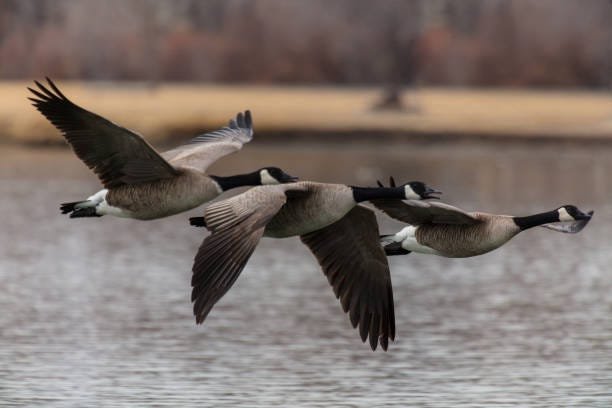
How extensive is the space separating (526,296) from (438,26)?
148 ft

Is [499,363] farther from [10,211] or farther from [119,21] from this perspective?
[119,21]

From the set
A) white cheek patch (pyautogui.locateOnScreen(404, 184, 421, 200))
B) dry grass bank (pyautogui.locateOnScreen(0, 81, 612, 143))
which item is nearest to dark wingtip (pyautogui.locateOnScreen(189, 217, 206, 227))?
white cheek patch (pyautogui.locateOnScreen(404, 184, 421, 200))

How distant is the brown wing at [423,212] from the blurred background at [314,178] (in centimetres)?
267

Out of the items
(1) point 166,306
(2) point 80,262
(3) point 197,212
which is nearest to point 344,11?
(3) point 197,212

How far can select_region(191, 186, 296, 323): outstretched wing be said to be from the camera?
12.2 metres

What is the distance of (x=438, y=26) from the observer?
6775 centimetres

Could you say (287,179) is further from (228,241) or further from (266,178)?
(228,241)

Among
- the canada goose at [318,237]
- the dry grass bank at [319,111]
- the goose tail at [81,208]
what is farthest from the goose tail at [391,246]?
the dry grass bank at [319,111]

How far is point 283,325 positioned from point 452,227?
7.13m

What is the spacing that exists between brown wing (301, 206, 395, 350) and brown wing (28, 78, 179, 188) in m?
1.49

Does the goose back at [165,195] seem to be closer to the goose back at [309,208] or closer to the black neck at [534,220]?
the goose back at [309,208]

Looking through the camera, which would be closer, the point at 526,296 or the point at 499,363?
the point at 499,363

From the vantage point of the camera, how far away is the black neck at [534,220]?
13.7 m

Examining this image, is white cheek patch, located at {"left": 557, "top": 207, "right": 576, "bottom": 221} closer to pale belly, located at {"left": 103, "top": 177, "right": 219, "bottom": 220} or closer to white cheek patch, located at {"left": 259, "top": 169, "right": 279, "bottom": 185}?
white cheek patch, located at {"left": 259, "top": 169, "right": 279, "bottom": 185}
